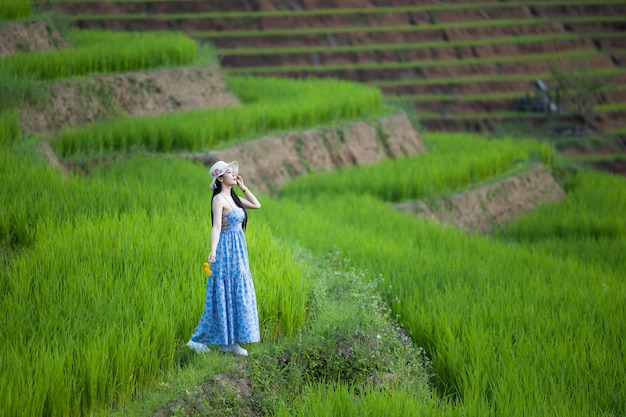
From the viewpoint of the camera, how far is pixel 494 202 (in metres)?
10.2

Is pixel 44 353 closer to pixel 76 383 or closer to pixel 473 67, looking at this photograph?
pixel 76 383

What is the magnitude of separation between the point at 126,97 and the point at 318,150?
2.47 metres

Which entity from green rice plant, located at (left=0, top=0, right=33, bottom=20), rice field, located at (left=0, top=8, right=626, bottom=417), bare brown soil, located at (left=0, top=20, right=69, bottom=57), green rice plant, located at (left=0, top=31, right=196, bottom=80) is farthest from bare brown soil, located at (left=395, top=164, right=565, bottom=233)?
green rice plant, located at (left=0, top=0, right=33, bottom=20)

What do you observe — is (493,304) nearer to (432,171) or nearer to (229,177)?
(229,177)

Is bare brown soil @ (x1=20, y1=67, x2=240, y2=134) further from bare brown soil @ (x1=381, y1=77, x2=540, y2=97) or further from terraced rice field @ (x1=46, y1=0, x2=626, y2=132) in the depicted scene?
bare brown soil @ (x1=381, y1=77, x2=540, y2=97)

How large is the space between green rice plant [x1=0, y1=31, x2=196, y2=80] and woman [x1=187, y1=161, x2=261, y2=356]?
4.97 meters

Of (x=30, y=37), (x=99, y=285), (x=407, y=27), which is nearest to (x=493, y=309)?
(x=99, y=285)

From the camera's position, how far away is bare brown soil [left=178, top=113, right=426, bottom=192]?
9.12 metres

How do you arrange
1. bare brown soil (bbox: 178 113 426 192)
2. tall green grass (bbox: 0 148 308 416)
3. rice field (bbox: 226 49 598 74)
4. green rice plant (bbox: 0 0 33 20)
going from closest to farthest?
tall green grass (bbox: 0 148 308 416), bare brown soil (bbox: 178 113 426 192), green rice plant (bbox: 0 0 33 20), rice field (bbox: 226 49 598 74)

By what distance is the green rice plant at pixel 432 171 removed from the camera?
30.9ft

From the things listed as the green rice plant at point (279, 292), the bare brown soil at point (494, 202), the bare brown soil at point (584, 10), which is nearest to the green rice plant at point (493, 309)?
the green rice plant at point (279, 292)

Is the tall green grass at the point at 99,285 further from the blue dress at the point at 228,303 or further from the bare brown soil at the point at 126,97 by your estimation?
the bare brown soil at the point at 126,97

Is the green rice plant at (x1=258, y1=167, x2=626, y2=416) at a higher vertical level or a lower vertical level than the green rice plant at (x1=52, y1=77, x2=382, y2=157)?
lower

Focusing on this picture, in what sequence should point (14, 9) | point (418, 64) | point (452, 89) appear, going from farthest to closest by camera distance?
point (418, 64), point (452, 89), point (14, 9)
